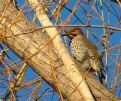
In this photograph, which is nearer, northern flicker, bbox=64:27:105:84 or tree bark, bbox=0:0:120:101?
tree bark, bbox=0:0:120:101

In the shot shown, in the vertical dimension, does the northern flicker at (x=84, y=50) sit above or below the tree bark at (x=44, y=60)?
below

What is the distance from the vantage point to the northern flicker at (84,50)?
530 centimetres

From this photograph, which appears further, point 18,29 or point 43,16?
point 18,29

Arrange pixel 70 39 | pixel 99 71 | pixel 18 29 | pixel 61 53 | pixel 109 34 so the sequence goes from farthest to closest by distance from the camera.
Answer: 1. pixel 70 39
2. pixel 99 71
3. pixel 109 34
4. pixel 18 29
5. pixel 61 53

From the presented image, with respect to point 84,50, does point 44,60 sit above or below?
above

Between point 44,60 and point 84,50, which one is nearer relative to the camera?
point 44,60

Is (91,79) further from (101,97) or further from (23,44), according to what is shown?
(23,44)

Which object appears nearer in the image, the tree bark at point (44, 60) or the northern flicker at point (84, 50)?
the tree bark at point (44, 60)

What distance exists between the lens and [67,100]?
124 inches

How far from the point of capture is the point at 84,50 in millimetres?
5781

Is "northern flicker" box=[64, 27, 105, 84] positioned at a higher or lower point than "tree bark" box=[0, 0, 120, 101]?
lower

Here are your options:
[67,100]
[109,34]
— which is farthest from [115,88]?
[67,100]

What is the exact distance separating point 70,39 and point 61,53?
10.9ft

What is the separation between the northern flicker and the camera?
530 centimetres
